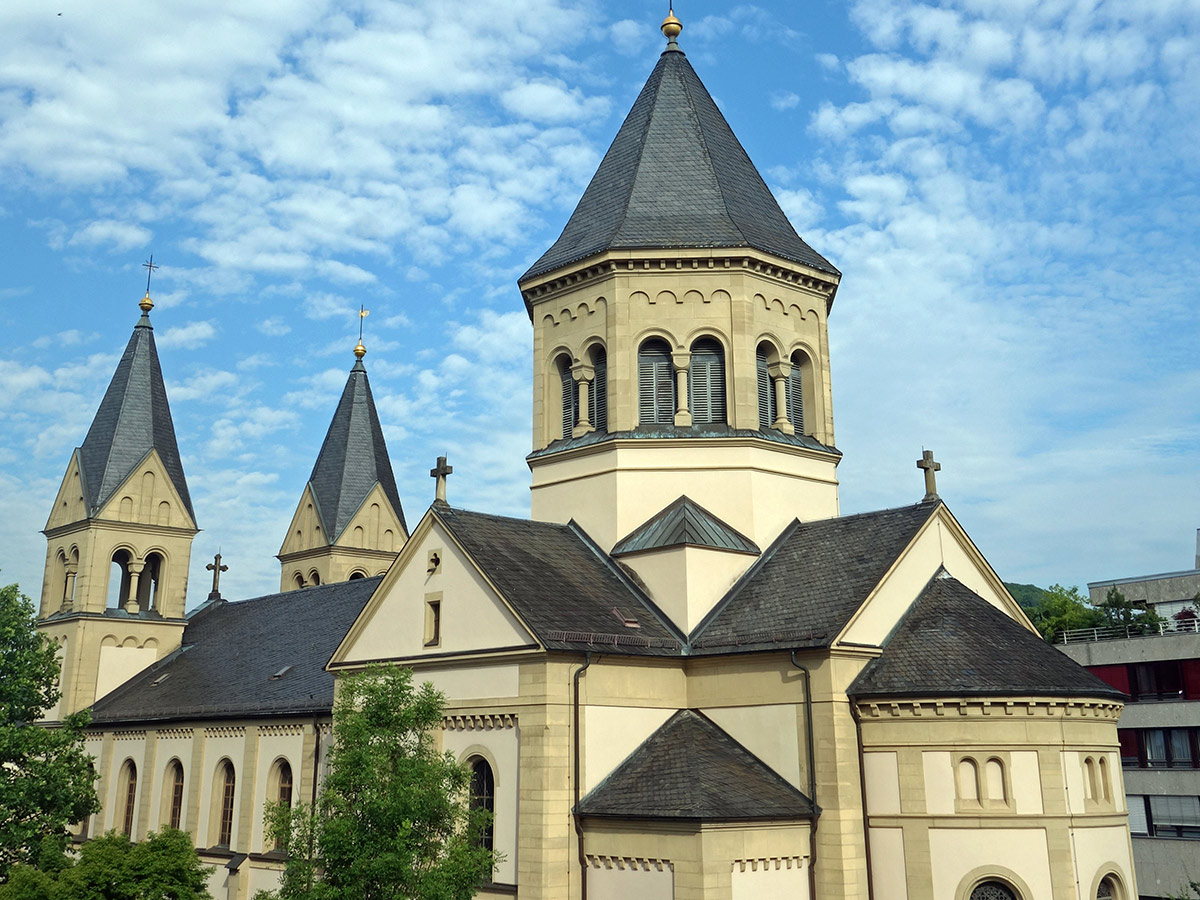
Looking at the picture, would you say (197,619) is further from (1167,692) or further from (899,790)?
(1167,692)

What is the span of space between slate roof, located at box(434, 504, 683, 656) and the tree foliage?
10658 mm

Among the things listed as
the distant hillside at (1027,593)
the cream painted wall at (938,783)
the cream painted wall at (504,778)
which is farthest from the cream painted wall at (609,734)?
the distant hillside at (1027,593)

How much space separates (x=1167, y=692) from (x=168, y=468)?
43678 mm

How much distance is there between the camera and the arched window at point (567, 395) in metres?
32.1

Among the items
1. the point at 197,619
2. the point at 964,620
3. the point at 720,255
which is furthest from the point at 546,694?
the point at 197,619

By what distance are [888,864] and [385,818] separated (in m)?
10.4

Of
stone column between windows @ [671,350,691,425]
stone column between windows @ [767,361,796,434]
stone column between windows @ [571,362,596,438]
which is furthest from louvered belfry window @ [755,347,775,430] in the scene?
stone column between windows @ [571,362,596,438]

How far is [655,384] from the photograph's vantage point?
30.8 m

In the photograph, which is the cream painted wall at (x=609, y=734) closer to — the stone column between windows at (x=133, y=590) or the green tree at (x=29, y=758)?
the green tree at (x=29, y=758)

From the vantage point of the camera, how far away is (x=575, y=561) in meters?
28.9

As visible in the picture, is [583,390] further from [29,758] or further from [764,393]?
[29,758]

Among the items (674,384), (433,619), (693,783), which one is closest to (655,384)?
(674,384)

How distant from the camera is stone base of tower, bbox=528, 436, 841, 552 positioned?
2966 centimetres

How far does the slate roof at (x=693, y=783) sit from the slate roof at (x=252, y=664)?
1211 cm
